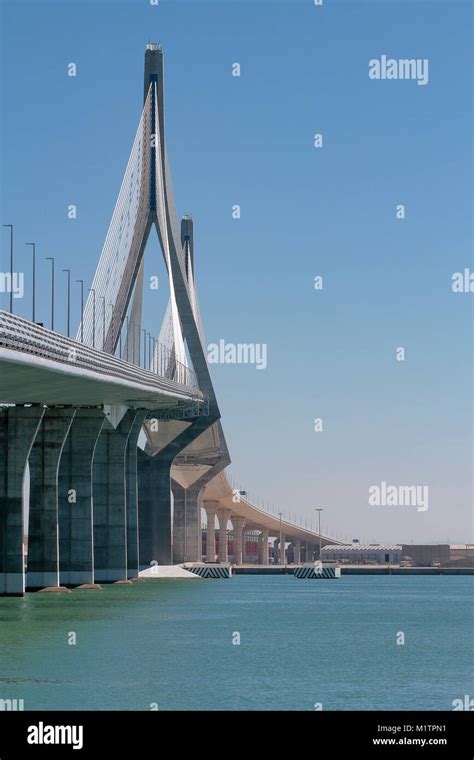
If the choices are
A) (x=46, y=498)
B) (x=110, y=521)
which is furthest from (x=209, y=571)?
(x=46, y=498)

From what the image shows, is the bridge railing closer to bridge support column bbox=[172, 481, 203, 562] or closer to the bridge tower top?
the bridge tower top

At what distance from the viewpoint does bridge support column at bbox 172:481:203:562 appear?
159m

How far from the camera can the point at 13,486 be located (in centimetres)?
8438

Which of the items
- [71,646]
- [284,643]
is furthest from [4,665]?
[284,643]

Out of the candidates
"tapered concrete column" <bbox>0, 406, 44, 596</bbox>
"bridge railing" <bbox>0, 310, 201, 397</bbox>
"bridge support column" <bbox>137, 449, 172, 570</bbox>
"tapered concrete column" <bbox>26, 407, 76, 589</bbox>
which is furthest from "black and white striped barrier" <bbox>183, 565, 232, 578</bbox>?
"tapered concrete column" <bbox>0, 406, 44, 596</bbox>

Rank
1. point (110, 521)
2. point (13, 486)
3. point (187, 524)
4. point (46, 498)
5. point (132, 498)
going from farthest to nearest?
point (187, 524), point (132, 498), point (110, 521), point (46, 498), point (13, 486)

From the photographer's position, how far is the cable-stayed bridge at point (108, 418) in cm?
7956

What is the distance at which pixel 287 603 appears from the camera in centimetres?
10050

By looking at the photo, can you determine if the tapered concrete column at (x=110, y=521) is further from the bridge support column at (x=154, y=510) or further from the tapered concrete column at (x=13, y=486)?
the tapered concrete column at (x=13, y=486)

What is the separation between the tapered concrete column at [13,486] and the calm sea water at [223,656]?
196 centimetres

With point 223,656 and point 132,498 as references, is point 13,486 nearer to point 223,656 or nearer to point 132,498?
point 223,656

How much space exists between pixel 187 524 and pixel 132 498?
40.3 meters
